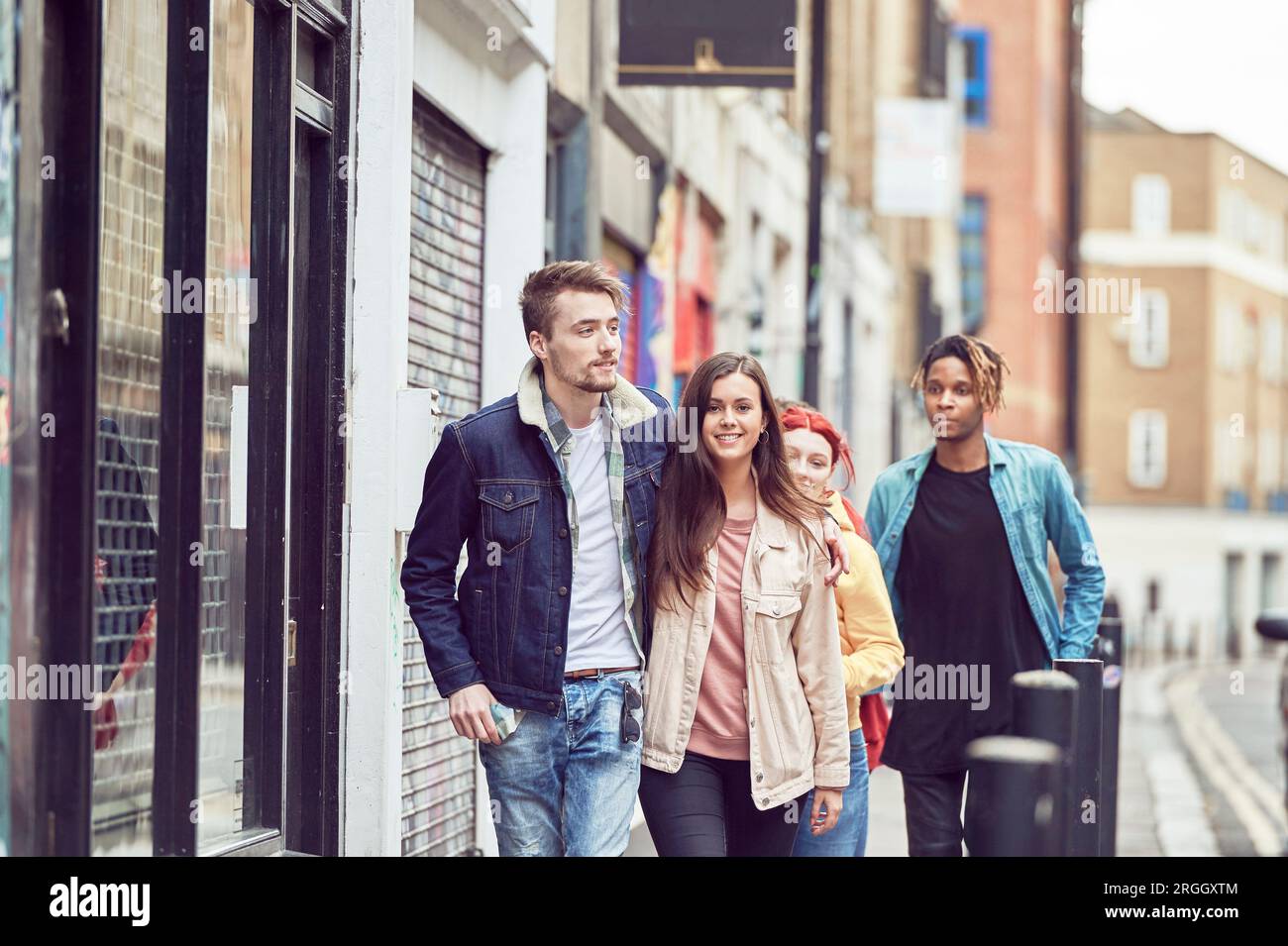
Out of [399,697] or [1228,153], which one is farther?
[1228,153]

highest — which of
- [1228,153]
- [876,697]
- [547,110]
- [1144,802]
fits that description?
[1228,153]

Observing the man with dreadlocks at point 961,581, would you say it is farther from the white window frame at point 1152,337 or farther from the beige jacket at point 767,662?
the white window frame at point 1152,337

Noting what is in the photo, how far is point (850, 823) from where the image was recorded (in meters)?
5.11

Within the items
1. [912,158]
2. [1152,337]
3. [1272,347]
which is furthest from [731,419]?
[1272,347]

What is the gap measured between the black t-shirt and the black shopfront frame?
5.68 ft

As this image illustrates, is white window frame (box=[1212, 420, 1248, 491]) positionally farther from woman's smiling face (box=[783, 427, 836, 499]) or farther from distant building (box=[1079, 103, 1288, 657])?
woman's smiling face (box=[783, 427, 836, 499])

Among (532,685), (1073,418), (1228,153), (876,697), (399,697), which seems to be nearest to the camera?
(532,685)

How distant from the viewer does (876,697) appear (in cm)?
541

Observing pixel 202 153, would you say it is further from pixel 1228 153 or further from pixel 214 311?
pixel 1228 153

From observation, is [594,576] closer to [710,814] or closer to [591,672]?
[591,672]

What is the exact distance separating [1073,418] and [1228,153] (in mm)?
30494

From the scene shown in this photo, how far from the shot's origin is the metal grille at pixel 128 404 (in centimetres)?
448

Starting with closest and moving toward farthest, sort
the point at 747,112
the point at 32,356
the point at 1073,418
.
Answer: the point at 32,356, the point at 747,112, the point at 1073,418
